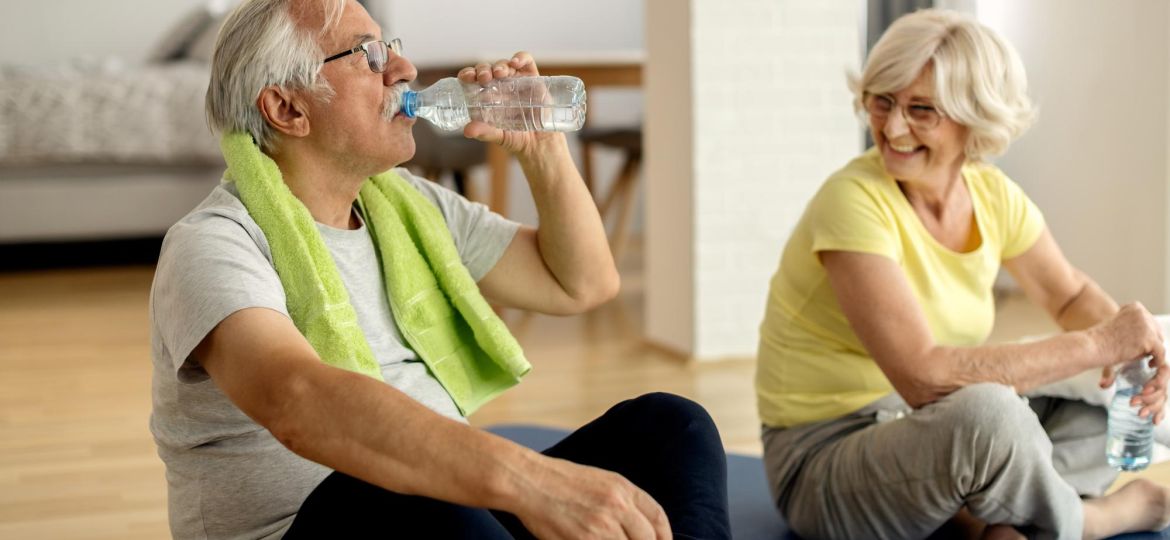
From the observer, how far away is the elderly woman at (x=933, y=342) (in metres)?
1.98

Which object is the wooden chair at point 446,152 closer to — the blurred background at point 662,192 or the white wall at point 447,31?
the blurred background at point 662,192

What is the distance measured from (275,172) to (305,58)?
0.14 metres

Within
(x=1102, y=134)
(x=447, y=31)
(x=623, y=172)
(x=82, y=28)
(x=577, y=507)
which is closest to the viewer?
(x=577, y=507)

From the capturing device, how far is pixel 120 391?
3.74 m

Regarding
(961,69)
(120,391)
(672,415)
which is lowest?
(120,391)

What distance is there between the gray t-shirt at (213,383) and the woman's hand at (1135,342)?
3.20ft

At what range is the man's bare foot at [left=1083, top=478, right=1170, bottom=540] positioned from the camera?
2168 millimetres

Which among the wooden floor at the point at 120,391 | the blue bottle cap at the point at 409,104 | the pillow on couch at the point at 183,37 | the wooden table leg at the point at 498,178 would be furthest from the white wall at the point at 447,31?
the blue bottle cap at the point at 409,104

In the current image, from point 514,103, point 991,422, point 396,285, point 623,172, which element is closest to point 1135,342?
point 991,422

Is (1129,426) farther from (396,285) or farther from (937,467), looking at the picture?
(396,285)

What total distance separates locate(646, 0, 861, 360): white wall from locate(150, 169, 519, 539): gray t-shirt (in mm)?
2197

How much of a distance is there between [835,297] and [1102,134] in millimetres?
2619

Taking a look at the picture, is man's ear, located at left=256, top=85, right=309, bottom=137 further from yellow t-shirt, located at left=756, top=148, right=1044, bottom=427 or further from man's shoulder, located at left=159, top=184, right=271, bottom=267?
yellow t-shirt, located at left=756, top=148, right=1044, bottom=427

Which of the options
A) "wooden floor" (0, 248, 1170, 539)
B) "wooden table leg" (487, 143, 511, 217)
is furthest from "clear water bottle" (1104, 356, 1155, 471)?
"wooden table leg" (487, 143, 511, 217)
